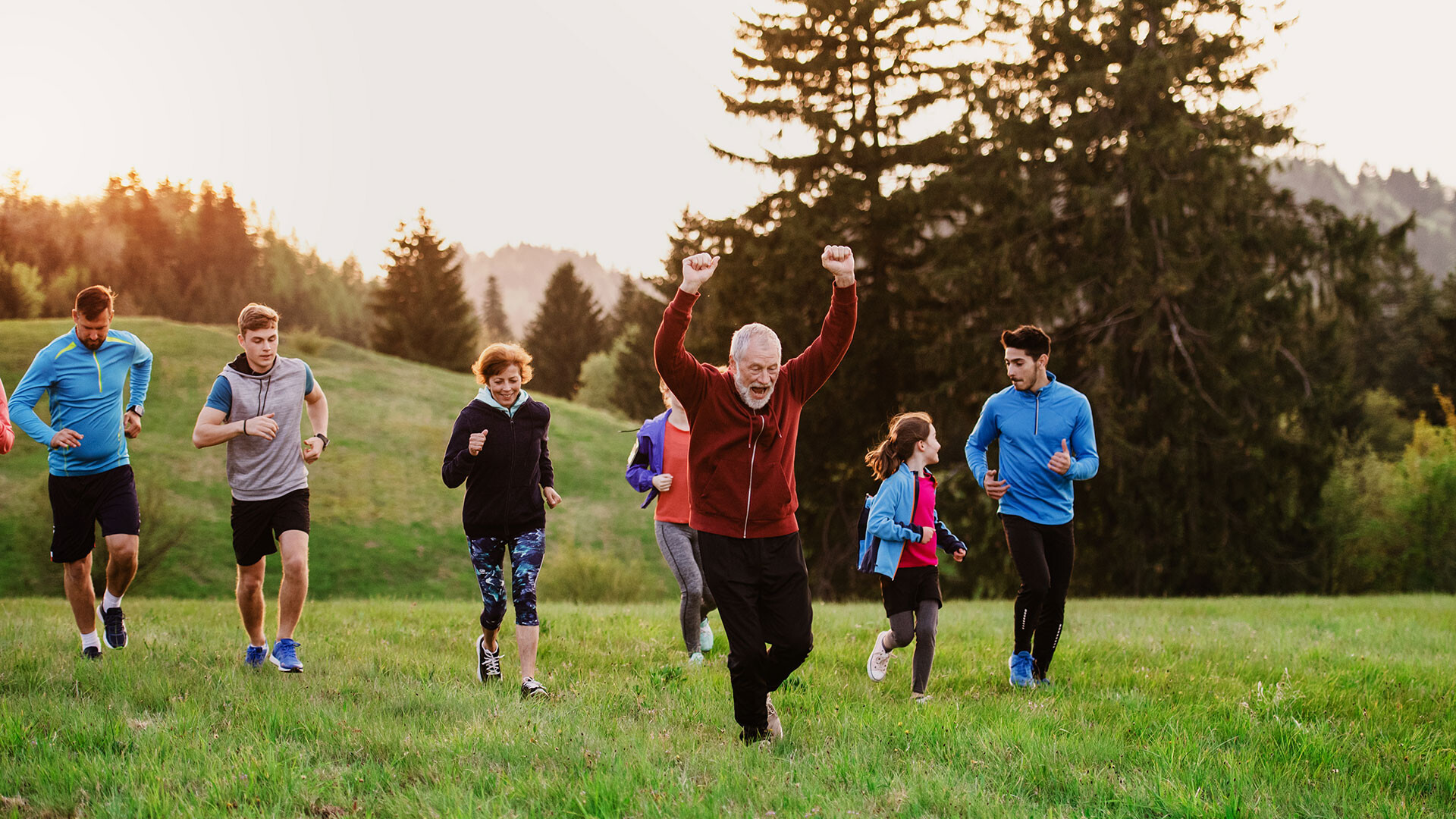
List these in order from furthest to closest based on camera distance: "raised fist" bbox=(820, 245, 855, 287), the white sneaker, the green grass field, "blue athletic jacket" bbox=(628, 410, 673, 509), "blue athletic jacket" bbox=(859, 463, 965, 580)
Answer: "blue athletic jacket" bbox=(628, 410, 673, 509), the white sneaker, "blue athletic jacket" bbox=(859, 463, 965, 580), "raised fist" bbox=(820, 245, 855, 287), the green grass field

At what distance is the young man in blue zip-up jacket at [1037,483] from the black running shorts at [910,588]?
810mm

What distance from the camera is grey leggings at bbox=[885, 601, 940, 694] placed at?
6.06 metres

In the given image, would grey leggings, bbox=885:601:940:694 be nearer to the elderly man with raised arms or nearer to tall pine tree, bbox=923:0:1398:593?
the elderly man with raised arms

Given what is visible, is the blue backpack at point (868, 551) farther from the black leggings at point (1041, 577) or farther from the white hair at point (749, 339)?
the white hair at point (749, 339)

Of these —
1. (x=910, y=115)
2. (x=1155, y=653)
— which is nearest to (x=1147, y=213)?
(x=910, y=115)

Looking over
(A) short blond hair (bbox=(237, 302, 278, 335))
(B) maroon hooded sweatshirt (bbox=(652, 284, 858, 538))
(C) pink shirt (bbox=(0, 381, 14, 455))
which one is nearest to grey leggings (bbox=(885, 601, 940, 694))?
(B) maroon hooded sweatshirt (bbox=(652, 284, 858, 538))

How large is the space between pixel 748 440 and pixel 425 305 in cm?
5949

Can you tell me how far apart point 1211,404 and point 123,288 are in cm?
7098

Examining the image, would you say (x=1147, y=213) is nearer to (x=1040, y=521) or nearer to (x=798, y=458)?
(x=798, y=458)

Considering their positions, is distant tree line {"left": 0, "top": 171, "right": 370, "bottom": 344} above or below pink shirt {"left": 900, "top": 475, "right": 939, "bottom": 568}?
above

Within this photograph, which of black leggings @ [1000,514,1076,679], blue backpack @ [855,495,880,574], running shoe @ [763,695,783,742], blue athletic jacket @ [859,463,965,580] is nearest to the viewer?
running shoe @ [763,695,783,742]

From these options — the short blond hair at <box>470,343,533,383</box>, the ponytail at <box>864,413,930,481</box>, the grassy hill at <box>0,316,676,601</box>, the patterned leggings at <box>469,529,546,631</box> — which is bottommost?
the grassy hill at <box>0,316,676,601</box>

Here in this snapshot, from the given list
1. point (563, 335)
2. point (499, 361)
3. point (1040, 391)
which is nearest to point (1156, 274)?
point (1040, 391)

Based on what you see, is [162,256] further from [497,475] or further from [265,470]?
[497,475]
